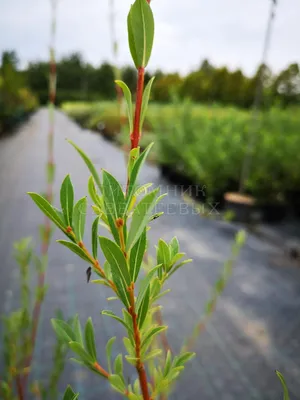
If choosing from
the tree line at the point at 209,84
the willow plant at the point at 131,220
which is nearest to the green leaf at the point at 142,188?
the willow plant at the point at 131,220

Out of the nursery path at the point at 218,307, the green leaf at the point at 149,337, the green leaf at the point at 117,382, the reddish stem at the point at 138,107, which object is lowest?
the nursery path at the point at 218,307

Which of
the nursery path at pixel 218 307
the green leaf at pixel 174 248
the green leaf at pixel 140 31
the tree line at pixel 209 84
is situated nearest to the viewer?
the green leaf at pixel 140 31

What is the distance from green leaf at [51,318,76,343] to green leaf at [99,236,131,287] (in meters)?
0.15

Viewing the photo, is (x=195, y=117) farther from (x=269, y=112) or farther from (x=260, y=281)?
(x=260, y=281)

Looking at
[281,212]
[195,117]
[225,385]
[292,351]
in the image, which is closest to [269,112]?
[195,117]

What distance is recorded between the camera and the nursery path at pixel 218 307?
2178 mm

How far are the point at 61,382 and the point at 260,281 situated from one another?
2.06m

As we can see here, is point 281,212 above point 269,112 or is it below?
below

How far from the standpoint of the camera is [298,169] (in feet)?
17.3

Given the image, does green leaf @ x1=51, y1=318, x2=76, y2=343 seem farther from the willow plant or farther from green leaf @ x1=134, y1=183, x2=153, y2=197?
green leaf @ x1=134, y1=183, x2=153, y2=197

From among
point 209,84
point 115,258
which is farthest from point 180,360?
point 209,84

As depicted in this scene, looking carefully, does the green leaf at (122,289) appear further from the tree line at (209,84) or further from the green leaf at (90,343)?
the tree line at (209,84)

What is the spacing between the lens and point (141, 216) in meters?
0.29

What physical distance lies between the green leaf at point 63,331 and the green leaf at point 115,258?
0.49 ft
